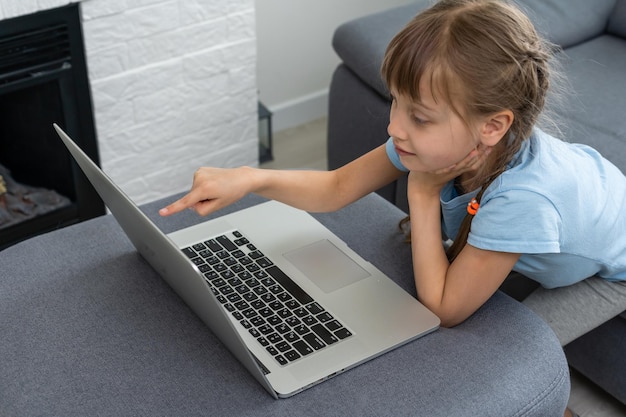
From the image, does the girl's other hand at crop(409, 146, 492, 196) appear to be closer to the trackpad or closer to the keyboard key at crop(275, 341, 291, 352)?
the trackpad

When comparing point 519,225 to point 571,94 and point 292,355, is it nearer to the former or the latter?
point 292,355

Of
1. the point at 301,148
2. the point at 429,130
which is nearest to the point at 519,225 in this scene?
the point at 429,130

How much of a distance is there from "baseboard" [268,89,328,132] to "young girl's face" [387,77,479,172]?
5.07 ft

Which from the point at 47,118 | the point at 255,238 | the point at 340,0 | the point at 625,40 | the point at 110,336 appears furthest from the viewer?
the point at 340,0

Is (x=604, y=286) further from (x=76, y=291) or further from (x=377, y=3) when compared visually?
(x=377, y=3)

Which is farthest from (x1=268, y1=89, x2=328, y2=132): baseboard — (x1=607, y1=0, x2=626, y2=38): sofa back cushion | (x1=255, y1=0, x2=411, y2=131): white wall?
(x1=607, y1=0, x2=626, y2=38): sofa back cushion

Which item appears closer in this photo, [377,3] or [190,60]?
[190,60]

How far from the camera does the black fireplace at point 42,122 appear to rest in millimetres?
1778

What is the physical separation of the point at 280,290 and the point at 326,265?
9cm

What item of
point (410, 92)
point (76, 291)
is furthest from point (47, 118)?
point (410, 92)

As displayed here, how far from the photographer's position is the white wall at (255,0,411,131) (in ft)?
8.18

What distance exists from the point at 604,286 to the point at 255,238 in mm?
567

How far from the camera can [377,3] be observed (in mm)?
2723

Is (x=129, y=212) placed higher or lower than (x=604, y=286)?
higher
